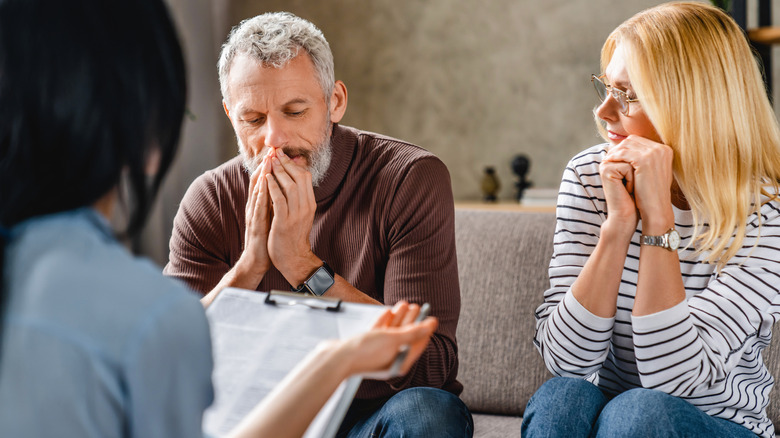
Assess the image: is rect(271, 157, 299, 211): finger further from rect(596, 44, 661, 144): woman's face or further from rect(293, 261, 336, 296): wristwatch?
rect(596, 44, 661, 144): woman's face

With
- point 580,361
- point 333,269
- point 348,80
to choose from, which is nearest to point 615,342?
point 580,361

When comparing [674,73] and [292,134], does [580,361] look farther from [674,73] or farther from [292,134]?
[292,134]

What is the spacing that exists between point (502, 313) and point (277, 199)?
673 mm

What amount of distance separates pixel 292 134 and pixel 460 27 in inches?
78.8

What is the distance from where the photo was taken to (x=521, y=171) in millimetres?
3180

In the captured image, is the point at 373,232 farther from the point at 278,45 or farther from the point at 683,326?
the point at 683,326

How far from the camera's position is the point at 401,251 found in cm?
150

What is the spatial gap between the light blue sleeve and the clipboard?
0.19 metres

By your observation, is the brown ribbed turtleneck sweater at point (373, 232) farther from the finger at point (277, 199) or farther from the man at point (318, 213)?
the finger at point (277, 199)

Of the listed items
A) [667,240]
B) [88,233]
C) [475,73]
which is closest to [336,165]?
[667,240]

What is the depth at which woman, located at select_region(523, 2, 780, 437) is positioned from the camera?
1312 mm

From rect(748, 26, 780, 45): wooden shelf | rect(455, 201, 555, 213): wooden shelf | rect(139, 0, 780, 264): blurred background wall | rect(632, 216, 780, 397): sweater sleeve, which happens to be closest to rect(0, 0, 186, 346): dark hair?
rect(632, 216, 780, 397): sweater sleeve

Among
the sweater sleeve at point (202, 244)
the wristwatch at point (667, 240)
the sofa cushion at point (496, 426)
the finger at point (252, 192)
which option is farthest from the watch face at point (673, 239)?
the sweater sleeve at point (202, 244)

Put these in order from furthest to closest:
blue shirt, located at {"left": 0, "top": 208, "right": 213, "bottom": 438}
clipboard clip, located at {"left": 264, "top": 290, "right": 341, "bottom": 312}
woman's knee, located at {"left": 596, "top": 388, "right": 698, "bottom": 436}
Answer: woman's knee, located at {"left": 596, "top": 388, "right": 698, "bottom": 436}, clipboard clip, located at {"left": 264, "top": 290, "right": 341, "bottom": 312}, blue shirt, located at {"left": 0, "top": 208, "right": 213, "bottom": 438}
